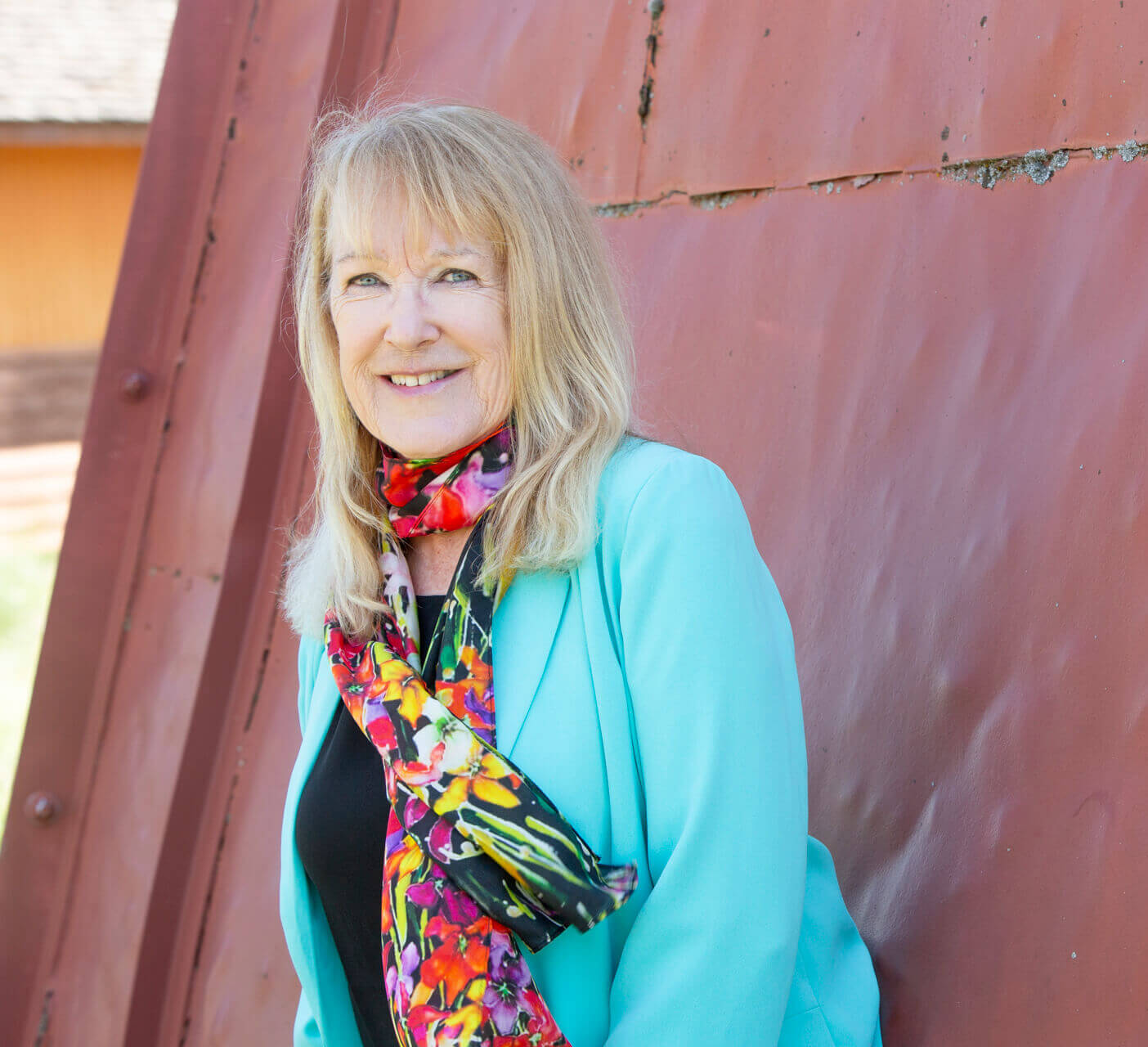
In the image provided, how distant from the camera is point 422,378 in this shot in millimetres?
1695

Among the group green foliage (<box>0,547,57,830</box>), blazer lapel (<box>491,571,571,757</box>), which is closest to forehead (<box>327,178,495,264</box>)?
blazer lapel (<box>491,571,571,757</box>)

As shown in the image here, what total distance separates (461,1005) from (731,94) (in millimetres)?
1675

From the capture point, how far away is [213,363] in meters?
3.28

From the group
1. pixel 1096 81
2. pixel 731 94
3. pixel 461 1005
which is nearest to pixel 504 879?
pixel 461 1005

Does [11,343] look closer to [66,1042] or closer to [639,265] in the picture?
[66,1042]

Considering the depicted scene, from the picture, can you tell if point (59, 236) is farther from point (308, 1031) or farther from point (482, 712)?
point (482, 712)

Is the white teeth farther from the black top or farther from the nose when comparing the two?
the black top

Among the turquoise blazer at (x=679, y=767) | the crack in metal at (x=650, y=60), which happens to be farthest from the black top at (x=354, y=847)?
the crack in metal at (x=650, y=60)

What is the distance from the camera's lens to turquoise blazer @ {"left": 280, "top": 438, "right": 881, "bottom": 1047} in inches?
54.8

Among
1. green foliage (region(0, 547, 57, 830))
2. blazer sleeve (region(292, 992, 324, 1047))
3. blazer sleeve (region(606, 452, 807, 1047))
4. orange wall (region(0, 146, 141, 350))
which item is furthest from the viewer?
orange wall (region(0, 146, 141, 350))

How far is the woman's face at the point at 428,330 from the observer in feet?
5.39

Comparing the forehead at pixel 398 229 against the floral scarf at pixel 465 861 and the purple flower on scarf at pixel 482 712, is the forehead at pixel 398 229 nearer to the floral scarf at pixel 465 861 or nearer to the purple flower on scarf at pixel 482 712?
the floral scarf at pixel 465 861

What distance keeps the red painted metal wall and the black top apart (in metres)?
0.69

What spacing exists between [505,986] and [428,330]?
84cm
